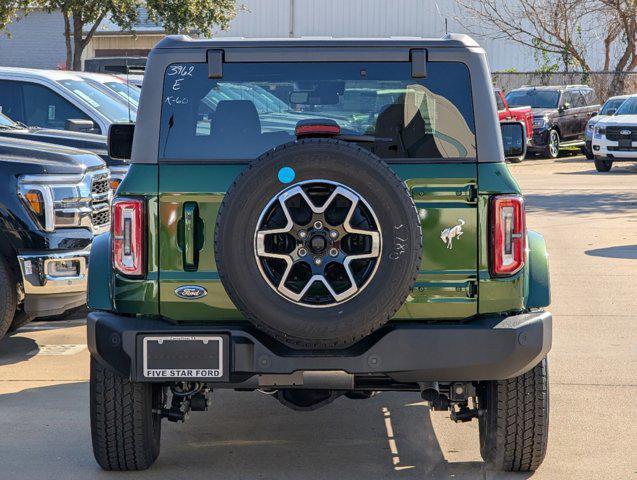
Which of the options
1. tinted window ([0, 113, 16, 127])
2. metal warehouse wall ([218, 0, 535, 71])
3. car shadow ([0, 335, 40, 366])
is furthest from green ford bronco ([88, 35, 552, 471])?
metal warehouse wall ([218, 0, 535, 71])

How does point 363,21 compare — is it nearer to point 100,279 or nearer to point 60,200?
point 60,200

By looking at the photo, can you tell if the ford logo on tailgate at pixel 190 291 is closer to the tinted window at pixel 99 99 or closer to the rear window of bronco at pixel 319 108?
the rear window of bronco at pixel 319 108

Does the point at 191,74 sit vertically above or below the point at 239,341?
above

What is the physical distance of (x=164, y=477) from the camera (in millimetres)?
5352

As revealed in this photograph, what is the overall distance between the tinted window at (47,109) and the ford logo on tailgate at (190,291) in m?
7.60

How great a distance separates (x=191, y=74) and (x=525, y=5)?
39478mm

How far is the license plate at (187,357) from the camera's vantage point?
4.85m

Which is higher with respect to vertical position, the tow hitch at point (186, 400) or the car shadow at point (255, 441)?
the tow hitch at point (186, 400)

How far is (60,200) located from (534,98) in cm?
2503

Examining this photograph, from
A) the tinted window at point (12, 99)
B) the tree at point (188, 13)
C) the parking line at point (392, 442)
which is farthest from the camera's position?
the tree at point (188, 13)

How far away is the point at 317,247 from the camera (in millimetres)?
4637

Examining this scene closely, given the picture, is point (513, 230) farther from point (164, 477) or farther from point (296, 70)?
point (164, 477)

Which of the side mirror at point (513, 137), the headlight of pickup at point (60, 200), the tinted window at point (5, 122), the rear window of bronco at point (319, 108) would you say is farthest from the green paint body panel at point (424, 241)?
the tinted window at point (5, 122)

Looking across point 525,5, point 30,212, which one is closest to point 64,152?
point 30,212
